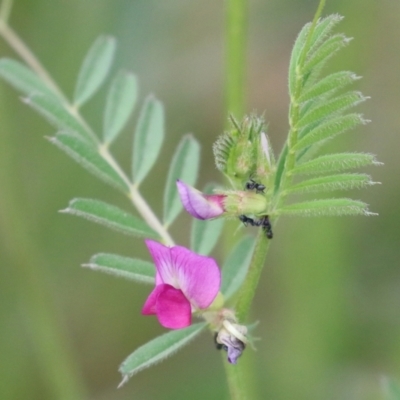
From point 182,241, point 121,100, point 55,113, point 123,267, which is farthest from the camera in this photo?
point 182,241

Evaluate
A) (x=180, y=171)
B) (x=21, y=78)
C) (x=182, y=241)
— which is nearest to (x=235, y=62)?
(x=180, y=171)

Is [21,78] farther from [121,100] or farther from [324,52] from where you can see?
[324,52]

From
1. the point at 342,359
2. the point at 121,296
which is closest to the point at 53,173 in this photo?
the point at 121,296

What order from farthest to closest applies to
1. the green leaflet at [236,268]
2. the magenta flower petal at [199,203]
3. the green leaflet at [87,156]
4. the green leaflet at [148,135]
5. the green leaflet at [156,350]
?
the green leaflet at [148,135], the green leaflet at [236,268], the green leaflet at [87,156], the green leaflet at [156,350], the magenta flower petal at [199,203]

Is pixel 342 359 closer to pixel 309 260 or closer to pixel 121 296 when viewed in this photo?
pixel 309 260

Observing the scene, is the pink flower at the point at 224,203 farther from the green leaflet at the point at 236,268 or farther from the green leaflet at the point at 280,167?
the green leaflet at the point at 236,268

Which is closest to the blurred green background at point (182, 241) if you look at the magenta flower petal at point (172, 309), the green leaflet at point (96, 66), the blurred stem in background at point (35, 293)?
the blurred stem in background at point (35, 293)
